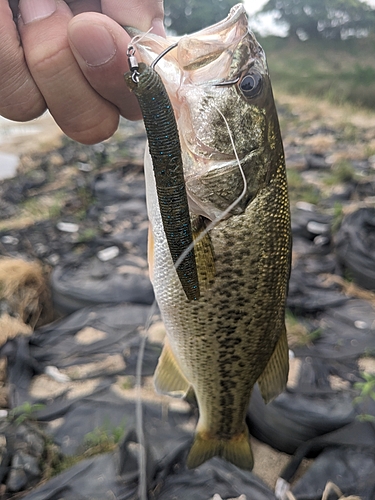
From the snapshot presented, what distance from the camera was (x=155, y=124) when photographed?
0.84 m

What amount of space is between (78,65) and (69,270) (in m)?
2.52

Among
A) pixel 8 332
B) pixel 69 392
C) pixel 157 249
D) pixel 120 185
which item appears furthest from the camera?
pixel 120 185

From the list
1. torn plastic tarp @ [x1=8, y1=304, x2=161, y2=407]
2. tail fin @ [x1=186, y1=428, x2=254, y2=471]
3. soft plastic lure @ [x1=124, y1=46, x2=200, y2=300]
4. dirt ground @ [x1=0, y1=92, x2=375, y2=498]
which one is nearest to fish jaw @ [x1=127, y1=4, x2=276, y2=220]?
soft plastic lure @ [x1=124, y1=46, x2=200, y2=300]

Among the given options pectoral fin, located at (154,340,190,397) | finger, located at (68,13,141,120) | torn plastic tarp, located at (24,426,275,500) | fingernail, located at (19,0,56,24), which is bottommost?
torn plastic tarp, located at (24,426,275,500)

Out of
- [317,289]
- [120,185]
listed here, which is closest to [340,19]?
[120,185]

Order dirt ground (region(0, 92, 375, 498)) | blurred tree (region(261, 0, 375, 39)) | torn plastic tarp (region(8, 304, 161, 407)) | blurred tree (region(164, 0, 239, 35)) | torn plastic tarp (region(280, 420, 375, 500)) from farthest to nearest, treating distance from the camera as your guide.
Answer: blurred tree (region(164, 0, 239, 35)), blurred tree (region(261, 0, 375, 39)), torn plastic tarp (region(8, 304, 161, 407)), dirt ground (region(0, 92, 375, 498)), torn plastic tarp (region(280, 420, 375, 500))

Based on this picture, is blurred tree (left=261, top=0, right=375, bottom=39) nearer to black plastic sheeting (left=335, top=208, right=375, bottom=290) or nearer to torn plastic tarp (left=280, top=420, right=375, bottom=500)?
black plastic sheeting (left=335, top=208, right=375, bottom=290)

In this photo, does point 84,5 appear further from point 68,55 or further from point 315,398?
point 315,398

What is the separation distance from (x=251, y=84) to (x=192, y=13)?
146 feet

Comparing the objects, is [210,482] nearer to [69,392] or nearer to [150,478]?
[150,478]

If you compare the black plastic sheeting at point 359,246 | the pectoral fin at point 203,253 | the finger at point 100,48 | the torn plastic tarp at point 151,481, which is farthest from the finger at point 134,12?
the black plastic sheeting at point 359,246

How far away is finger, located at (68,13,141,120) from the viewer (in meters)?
1.15

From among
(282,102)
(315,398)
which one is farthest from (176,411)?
(282,102)

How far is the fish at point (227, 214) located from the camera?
119 cm
